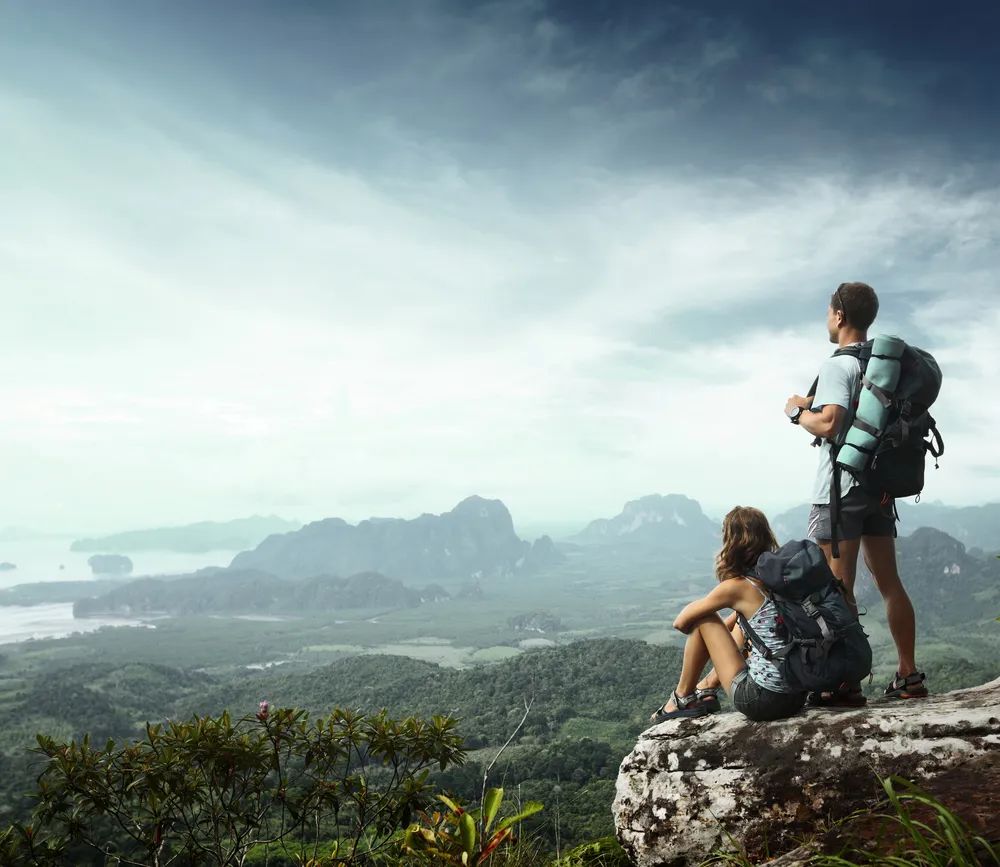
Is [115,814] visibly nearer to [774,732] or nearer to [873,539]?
[774,732]

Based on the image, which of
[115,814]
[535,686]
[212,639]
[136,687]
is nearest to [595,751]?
[535,686]

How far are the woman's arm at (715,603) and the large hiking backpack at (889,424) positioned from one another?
71 cm

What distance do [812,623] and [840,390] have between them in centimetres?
142

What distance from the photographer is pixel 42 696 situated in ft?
349

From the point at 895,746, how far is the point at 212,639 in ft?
680

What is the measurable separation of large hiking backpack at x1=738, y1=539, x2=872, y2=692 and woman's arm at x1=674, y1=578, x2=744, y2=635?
0.30 metres

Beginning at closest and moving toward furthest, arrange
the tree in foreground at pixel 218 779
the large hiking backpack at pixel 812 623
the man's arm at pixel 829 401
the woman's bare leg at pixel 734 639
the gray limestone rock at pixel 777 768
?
the gray limestone rock at pixel 777 768
the large hiking backpack at pixel 812 623
the man's arm at pixel 829 401
the woman's bare leg at pixel 734 639
the tree in foreground at pixel 218 779

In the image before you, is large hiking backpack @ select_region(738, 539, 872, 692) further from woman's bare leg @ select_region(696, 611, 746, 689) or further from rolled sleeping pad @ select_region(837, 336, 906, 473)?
rolled sleeping pad @ select_region(837, 336, 906, 473)

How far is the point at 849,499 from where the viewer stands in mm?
4062

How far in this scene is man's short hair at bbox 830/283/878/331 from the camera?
13.7 ft

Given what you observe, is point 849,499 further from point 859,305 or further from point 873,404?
point 859,305

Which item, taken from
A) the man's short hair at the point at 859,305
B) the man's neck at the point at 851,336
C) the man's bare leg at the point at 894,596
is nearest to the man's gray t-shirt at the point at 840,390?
the man's neck at the point at 851,336

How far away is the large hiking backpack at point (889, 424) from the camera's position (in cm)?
386

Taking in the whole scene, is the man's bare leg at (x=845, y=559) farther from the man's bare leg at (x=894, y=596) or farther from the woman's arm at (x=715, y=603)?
the woman's arm at (x=715, y=603)
